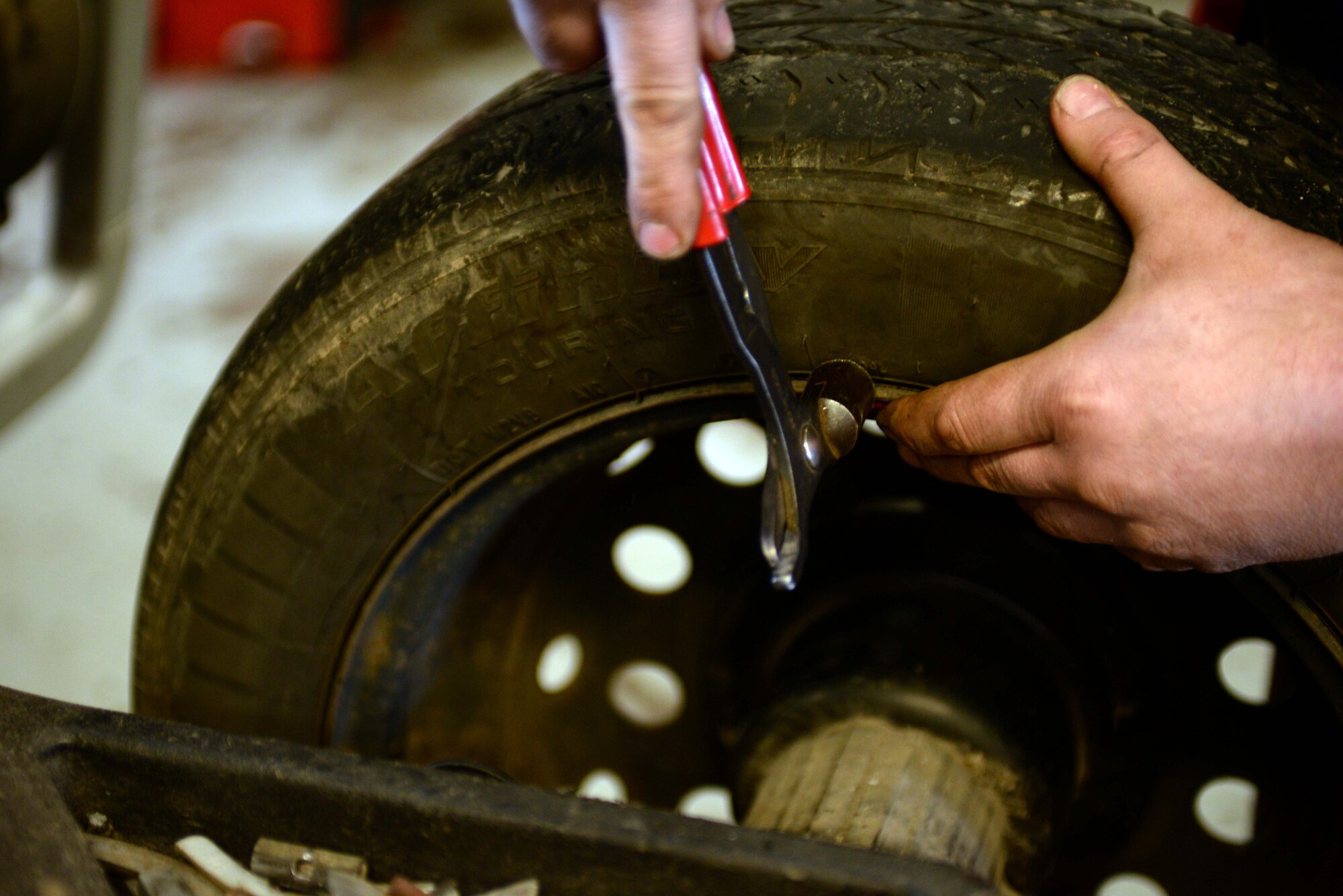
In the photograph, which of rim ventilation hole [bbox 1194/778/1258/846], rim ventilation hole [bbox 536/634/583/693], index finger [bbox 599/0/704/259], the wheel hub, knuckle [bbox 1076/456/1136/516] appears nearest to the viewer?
index finger [bbox 599/0/704/259]

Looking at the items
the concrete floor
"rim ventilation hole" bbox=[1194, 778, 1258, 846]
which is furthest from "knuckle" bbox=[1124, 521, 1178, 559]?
the concrete floor

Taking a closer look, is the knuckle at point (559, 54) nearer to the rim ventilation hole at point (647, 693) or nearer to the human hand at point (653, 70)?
the human hand at point (653, 70)

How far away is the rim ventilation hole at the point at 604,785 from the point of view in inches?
39.4

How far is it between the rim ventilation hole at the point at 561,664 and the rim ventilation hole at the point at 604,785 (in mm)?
88

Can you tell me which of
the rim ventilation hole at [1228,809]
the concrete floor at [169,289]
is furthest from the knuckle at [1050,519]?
the concrete floor at [169,289]

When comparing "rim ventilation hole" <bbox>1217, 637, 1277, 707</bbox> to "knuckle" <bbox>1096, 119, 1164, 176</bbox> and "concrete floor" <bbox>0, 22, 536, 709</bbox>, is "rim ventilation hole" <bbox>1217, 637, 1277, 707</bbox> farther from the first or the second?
"concrete floor" <bbox>0, 22, 536, 709</bbox>

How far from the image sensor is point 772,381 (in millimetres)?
622

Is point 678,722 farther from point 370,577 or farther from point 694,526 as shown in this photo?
point 370,577

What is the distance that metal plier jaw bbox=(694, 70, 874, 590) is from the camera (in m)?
0.57

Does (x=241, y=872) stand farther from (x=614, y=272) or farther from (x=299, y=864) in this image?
(x=614, y=272)

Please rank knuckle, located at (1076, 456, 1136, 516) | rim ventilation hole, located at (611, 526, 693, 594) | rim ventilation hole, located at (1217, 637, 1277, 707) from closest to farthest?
knuckle, located at (1076, 456, 1136, 516)
rim ventilation hole, located at (1217, 637, 1277, 707)
rim ventilation hole, located at (611, 526, 693, 594)

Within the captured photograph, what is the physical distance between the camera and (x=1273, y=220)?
0.59m

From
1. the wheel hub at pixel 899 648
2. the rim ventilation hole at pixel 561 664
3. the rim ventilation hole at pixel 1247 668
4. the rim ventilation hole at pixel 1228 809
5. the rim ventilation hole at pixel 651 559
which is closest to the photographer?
the wheel hub at pixel 899 648

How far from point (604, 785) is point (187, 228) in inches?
79.7
